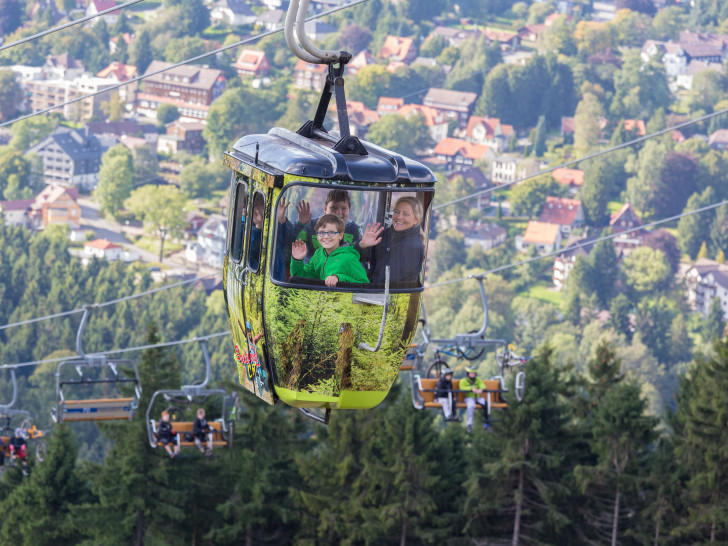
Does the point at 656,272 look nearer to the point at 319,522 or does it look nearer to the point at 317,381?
the point at 319,522

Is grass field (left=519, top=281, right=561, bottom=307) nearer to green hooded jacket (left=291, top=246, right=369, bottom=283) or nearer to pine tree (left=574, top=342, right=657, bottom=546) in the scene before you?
pine tree (left=574, top=342, right=657, bottom=546)

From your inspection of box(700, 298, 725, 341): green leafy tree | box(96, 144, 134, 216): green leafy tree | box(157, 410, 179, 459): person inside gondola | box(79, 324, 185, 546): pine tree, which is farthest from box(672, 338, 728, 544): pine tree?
box(96, 144, 134, 216): green leafy tree

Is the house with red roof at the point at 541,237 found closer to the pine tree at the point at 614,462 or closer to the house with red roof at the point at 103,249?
the house with red roof at the point at 103,249

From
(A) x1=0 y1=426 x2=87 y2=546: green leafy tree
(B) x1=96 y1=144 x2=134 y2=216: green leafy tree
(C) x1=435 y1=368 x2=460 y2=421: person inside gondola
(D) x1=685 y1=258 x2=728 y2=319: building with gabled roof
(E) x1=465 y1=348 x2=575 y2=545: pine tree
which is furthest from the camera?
(B) x1=96 y1=144 x2=134 y2=216: green leafy tree

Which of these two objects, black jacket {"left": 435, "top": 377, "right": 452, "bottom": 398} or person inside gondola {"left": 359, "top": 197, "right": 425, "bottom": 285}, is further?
black jacket {"left": 435, "top": 377, "right": 452, "bottom": 398}

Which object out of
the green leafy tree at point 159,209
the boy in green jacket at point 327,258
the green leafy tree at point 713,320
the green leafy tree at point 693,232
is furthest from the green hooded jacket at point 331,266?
the green leafy tree at point 693,232

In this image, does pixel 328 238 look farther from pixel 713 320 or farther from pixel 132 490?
pixel 713 320
